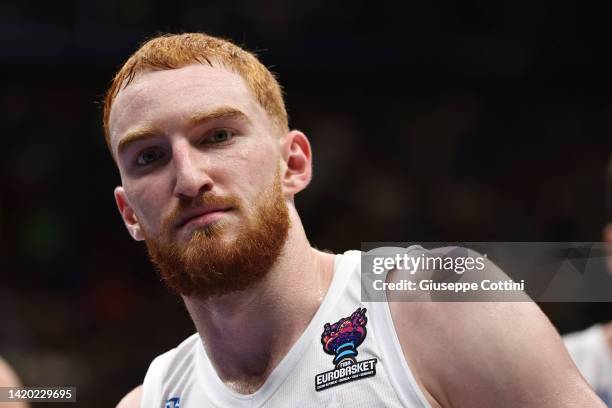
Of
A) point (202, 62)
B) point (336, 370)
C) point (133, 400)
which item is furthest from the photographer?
point (133, 400)

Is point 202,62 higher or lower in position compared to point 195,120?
higher

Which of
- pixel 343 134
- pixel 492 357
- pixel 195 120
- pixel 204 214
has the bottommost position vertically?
pixel 343 134

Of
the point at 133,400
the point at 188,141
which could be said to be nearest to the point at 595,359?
the point at 133,400

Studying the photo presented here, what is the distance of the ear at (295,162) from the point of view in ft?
10.4

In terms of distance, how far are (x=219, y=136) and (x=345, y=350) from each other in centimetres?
87

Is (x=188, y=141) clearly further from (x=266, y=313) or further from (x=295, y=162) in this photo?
(x=266, y=313)

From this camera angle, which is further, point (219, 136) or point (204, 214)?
point (219, 136)

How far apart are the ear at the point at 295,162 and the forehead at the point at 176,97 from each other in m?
0.21

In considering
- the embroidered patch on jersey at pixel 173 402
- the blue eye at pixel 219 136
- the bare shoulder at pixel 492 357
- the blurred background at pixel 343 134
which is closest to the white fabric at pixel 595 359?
the blurred background at pixel 343 134

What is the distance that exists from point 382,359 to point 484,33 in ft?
25.2

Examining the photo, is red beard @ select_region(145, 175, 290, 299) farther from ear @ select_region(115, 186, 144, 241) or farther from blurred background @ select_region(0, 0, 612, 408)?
blurred background @ select_region(0, 0, 612, 408)

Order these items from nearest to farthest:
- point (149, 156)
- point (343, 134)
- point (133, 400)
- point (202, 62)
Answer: point (149, 156), point (202, 62), point (133, 400), point (343, 134)

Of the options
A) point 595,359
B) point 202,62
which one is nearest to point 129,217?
point 202,62

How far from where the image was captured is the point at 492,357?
95.3 inches
